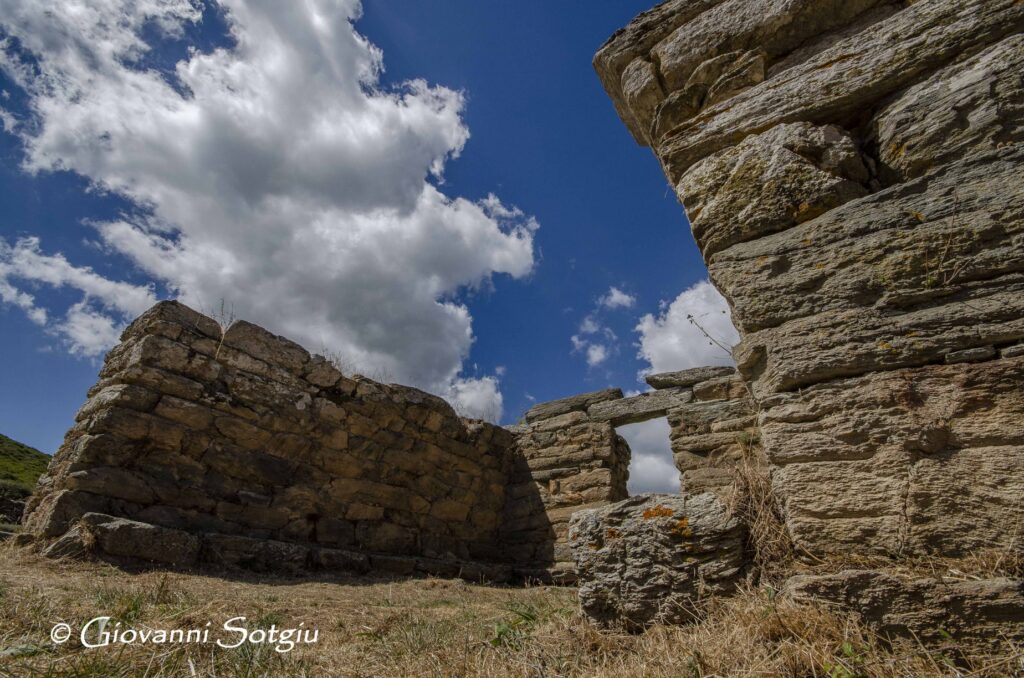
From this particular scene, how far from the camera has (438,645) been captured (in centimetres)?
226

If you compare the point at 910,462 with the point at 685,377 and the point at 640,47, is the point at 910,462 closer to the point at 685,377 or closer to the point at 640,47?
the point at 640,47

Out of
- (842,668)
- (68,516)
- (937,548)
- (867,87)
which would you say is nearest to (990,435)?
(937,548)

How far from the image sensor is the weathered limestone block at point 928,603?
140 centimetres

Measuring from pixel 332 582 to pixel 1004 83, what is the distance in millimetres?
5220

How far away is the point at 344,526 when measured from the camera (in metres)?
6.07

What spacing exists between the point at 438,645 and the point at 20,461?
14823 millimetres

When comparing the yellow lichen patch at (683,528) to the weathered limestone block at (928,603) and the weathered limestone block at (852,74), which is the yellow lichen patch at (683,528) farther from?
the weathered limestone block at (852,74)

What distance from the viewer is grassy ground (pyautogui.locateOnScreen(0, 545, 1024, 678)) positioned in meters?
1.47

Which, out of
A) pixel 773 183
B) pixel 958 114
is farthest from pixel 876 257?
pixel 958 114

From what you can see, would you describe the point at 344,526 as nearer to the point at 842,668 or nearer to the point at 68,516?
the point at 68,516

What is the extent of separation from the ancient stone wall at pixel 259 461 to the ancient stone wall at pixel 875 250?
4.58 meters

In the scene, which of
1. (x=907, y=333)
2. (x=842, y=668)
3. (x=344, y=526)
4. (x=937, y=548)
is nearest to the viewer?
(x=842, y=668)

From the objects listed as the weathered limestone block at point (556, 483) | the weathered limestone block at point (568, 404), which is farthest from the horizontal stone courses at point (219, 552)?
the weathered limestone block at point (568, 404)

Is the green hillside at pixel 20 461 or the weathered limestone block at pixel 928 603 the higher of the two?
the green hillside at pixel 20 461
